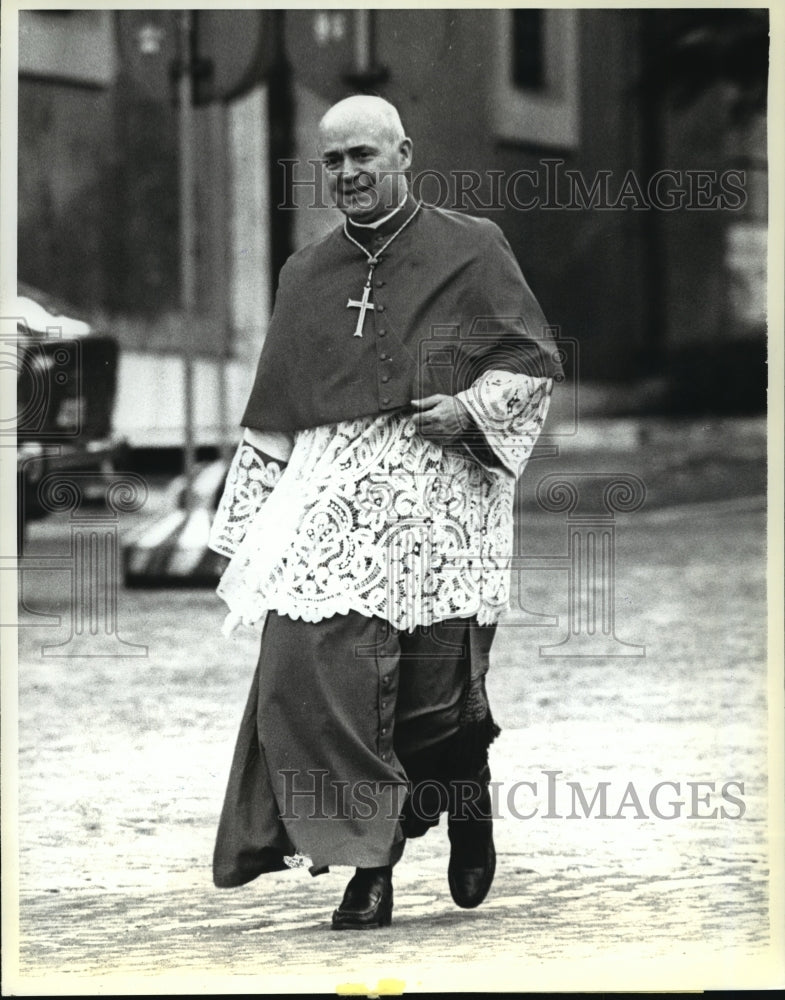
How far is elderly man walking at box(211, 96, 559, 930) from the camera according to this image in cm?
712

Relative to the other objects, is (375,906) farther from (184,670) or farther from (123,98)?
(123,98)

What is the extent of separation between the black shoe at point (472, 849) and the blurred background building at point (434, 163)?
1.47 metres

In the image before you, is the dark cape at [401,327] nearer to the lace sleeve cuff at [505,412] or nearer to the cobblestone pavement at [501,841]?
the lace sleeve cuff at [505,412]

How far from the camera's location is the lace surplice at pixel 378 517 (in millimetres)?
7172

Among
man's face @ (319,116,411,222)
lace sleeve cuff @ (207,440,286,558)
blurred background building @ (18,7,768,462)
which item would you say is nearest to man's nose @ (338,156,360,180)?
man's face @ (319,116,411,222)

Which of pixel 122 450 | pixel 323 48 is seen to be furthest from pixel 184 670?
pixel 323 48

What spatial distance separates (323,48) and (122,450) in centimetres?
142

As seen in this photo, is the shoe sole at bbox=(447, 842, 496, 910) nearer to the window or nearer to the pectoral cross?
the pectoral cross

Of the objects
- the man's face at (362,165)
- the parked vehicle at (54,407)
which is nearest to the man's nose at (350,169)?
the man's face at (362,165)

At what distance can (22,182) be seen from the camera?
25.8 feet

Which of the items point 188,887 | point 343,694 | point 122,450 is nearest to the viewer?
point 343,694

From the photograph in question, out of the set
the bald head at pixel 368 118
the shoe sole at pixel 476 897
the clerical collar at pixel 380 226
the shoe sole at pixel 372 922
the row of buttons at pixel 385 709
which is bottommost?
the shoe sole at pixel 372 922

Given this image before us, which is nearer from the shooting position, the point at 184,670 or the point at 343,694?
the point at 343,694

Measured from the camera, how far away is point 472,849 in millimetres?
7492
